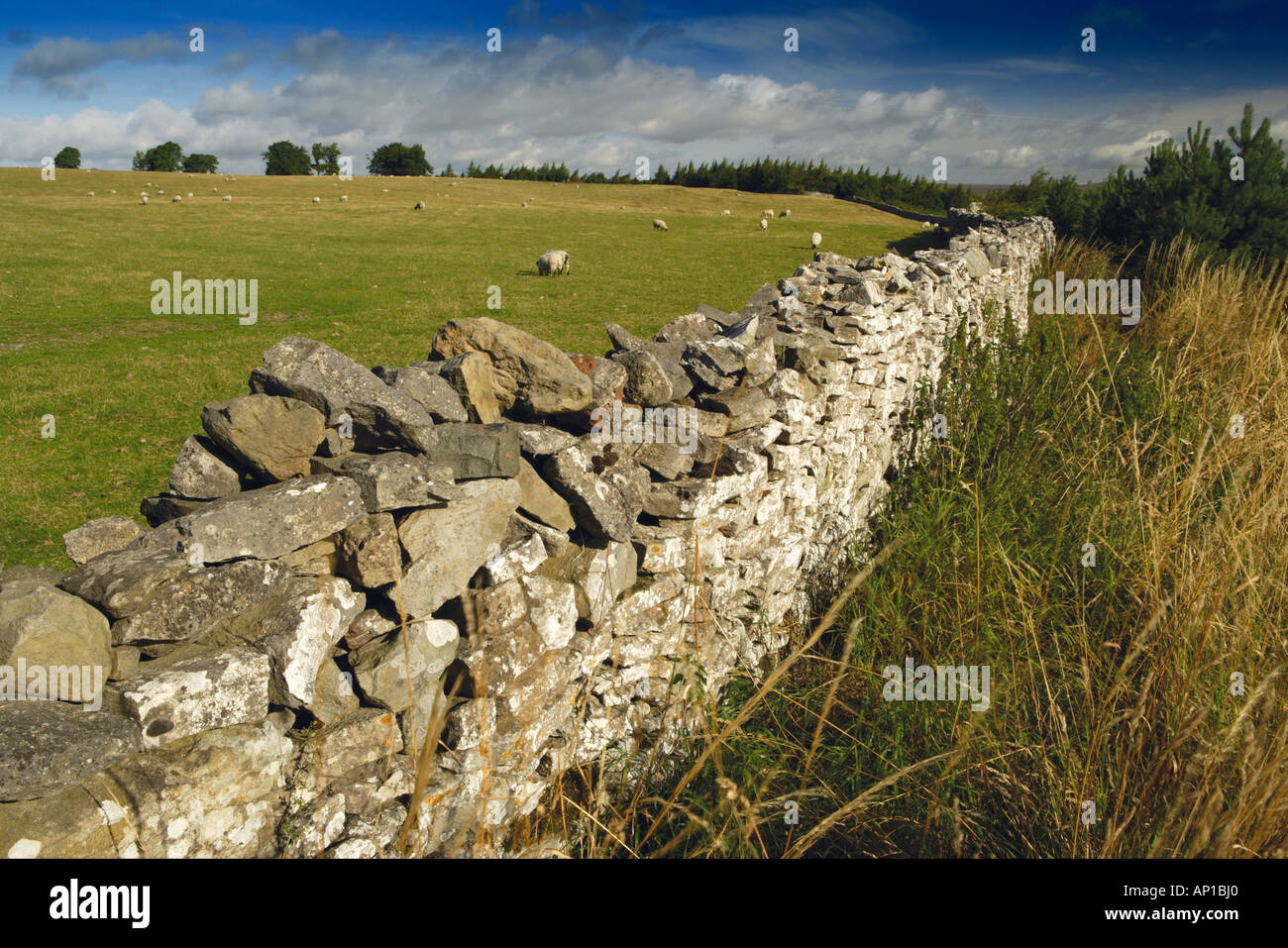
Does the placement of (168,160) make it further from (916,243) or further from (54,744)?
(54,744)

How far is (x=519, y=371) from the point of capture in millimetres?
3832

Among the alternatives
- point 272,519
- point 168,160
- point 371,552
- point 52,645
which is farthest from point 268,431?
point 168,160

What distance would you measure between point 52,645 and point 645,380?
3.00 meters

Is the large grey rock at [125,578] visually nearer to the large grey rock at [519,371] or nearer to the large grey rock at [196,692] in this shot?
the large grey rock at [196,692]

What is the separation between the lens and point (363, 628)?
Answer: 2828mm

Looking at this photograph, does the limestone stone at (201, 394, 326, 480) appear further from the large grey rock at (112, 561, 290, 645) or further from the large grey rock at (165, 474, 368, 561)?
the large grey rock at (112, 561, 290, 645)

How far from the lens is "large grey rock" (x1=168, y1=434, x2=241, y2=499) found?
2.92 metres

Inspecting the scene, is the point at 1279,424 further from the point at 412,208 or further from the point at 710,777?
the point at 412,208

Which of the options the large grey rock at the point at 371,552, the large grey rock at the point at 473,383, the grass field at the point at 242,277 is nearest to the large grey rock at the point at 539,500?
the large grey rock at the point at 473,383

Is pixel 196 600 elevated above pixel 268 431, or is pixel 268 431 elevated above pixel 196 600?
pixel 268 431

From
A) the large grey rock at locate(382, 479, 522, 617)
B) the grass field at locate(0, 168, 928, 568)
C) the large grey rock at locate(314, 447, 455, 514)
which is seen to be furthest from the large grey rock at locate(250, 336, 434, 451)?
the grass field at locate(0, 168, 928, 568)

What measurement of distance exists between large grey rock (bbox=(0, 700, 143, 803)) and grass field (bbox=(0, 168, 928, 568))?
248 cm

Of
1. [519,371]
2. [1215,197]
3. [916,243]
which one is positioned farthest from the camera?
[916,243]
